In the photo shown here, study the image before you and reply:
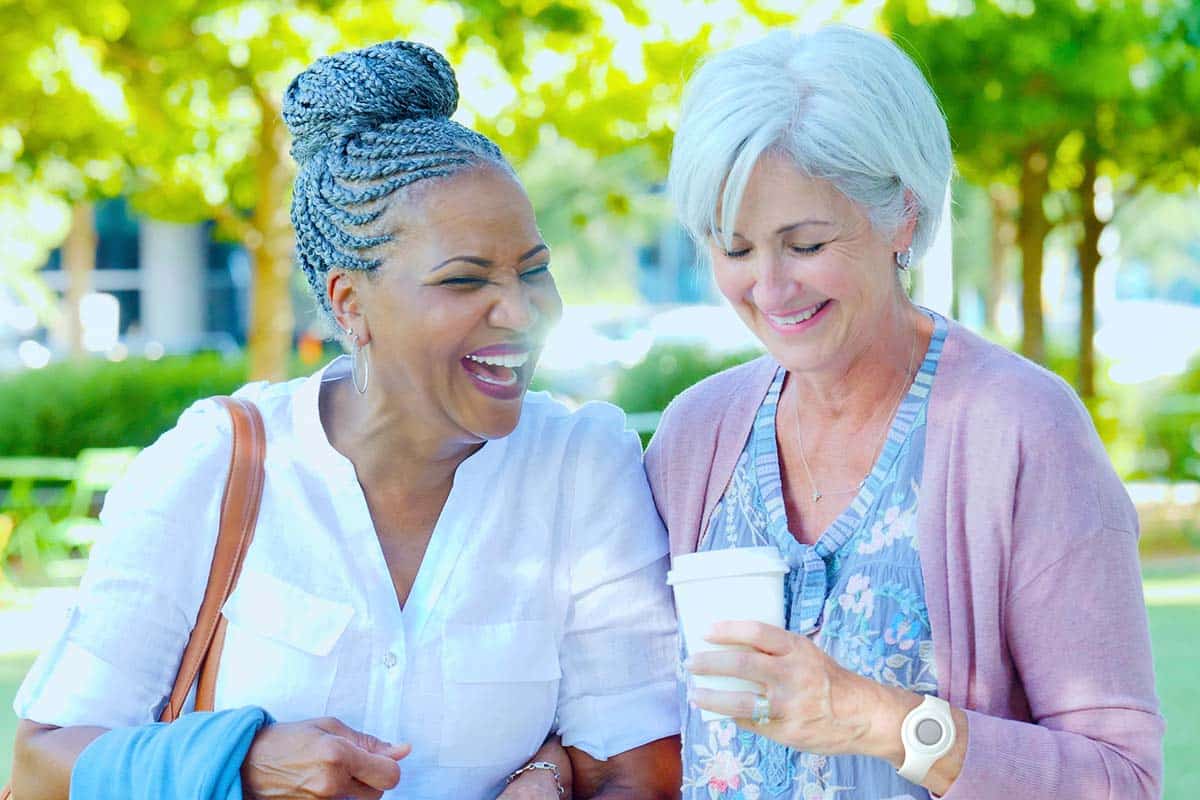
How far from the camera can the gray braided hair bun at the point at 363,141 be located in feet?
8.27

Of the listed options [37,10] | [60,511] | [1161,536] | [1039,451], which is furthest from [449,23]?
[1039,451]

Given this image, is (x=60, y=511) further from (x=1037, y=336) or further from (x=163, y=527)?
(x=163, y=527)

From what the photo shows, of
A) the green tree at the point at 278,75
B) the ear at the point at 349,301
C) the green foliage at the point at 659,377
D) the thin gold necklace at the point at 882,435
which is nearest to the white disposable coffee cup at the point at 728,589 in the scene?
the thin gold necklace at the point at 882,435

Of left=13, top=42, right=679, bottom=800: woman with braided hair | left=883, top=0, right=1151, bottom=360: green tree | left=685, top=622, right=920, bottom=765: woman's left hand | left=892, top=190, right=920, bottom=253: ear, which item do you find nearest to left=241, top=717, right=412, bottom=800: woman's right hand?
left=13, top=42, right=679, bottom=800: woman with braided hair

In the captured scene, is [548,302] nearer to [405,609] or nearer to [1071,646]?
[405,609]

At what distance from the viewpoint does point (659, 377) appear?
14117 mm

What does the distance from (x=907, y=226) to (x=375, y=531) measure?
3.48 ft

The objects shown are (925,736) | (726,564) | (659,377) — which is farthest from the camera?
(659,377)

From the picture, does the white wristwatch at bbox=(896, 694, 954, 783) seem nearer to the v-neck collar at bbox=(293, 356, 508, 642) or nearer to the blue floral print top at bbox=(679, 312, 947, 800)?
the blue floral print top at bbox=(679, 312, 947, 800)

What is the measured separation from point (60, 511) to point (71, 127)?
350 centimetres

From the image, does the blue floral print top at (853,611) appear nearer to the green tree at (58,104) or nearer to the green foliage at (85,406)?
the green tree at (58,104)

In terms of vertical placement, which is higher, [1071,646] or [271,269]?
[271,269]

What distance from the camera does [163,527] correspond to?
2512 millimetres

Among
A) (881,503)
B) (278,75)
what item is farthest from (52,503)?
(881,503)
